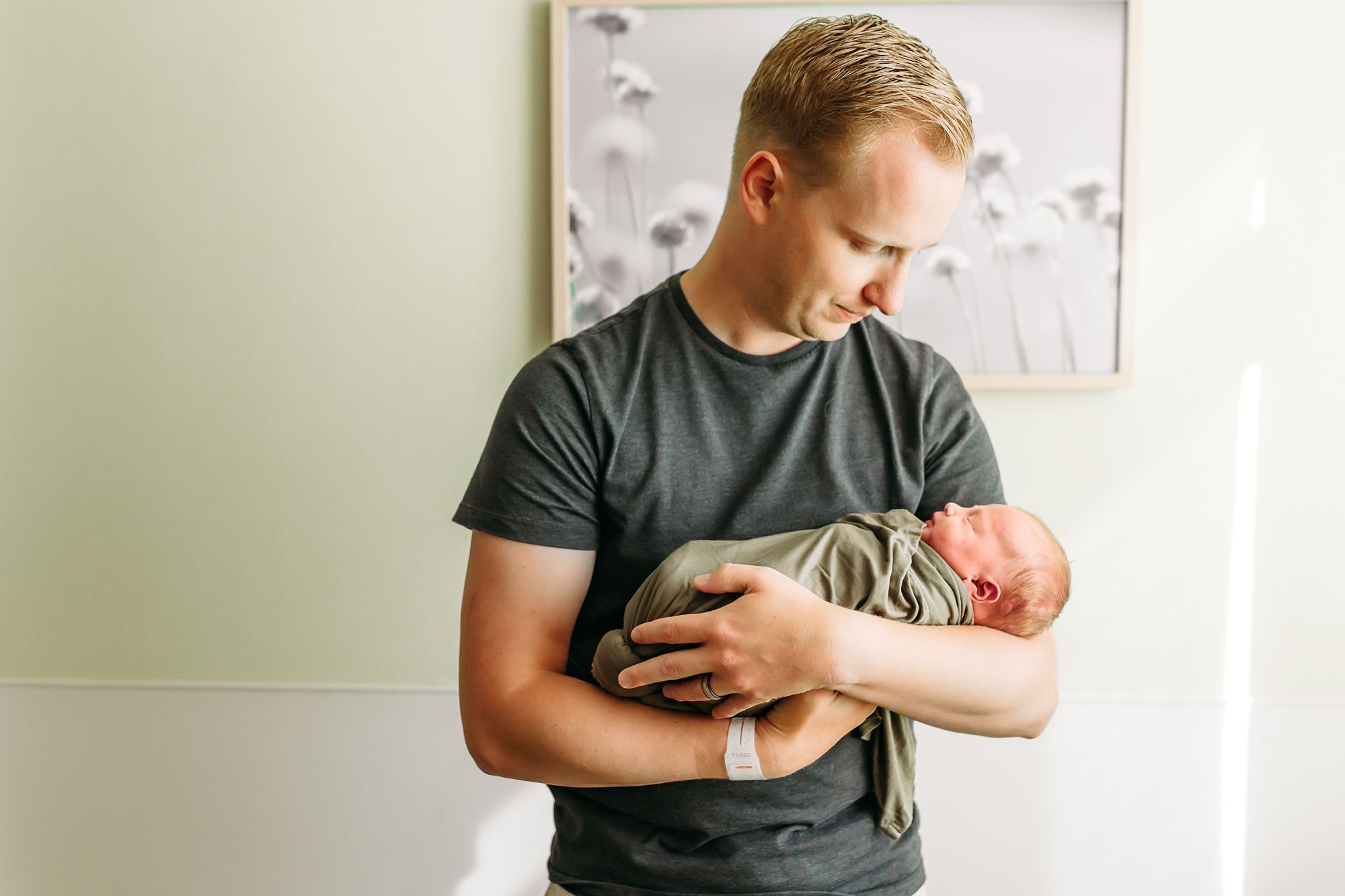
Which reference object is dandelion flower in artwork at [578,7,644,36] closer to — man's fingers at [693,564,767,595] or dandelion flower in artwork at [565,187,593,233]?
dandelion flower in artwork at [565,187,593,233]

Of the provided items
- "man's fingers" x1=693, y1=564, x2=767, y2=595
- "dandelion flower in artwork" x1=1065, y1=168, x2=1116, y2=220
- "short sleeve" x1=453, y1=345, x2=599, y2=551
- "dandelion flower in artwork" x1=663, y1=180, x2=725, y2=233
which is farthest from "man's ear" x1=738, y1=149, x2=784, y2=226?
"dandelion flower in artwork" x1=1065, y1=168, x2=1116, y2=220

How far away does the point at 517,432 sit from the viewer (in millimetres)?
958

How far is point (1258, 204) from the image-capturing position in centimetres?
170

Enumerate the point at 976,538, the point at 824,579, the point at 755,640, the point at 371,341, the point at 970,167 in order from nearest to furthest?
the point at 755,640 → the point at 824,579 → the point at 976,538 → the point at 970,167 → the point at 371,341

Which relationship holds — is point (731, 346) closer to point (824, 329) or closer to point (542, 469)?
point (824, 329)

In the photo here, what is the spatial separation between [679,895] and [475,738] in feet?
0.99

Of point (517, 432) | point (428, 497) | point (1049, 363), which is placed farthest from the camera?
point (428, 497)

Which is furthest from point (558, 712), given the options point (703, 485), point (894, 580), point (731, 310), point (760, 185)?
point (760, 185)

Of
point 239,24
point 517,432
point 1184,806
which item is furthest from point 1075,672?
point 239,24

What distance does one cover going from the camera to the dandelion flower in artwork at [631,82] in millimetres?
1720

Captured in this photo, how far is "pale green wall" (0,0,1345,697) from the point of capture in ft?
5.61

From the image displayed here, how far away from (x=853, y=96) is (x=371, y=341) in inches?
50.0

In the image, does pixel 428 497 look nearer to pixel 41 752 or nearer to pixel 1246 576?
pixel 41 752

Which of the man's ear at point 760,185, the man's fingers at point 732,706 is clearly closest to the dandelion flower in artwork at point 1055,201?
the man's ear at point 760,185
